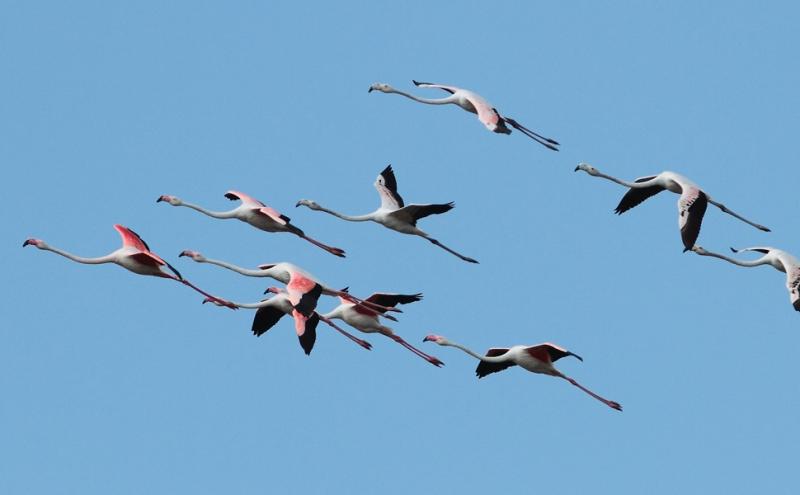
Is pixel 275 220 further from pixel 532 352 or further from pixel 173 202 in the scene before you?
pixel 532 352

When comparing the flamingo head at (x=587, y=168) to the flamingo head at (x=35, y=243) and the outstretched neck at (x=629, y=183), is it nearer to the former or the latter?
the outstretched neck at (x=629, y=183)

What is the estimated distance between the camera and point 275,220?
3278cm

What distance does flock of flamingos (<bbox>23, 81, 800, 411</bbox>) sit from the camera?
31609 millimetres

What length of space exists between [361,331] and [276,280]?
5.73 feet

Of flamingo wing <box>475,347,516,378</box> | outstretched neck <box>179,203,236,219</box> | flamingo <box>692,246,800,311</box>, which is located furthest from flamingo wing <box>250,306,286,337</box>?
flamingo <box>692,246,800,311</box>

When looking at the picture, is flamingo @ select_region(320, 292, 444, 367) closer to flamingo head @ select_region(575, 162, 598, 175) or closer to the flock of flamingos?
the flock of flamingos

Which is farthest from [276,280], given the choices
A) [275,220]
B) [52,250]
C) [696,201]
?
[696,201]

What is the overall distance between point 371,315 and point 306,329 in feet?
14.1

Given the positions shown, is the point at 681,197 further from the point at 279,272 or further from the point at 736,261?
the point at 279,272

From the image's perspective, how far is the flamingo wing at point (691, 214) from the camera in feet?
105

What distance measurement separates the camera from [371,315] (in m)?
33.5

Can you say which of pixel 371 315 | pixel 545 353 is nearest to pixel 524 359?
pixel 545 353

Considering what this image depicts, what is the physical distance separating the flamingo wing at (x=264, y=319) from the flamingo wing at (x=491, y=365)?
320 cm

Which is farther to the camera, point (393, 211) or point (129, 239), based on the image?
point (393, 211)
